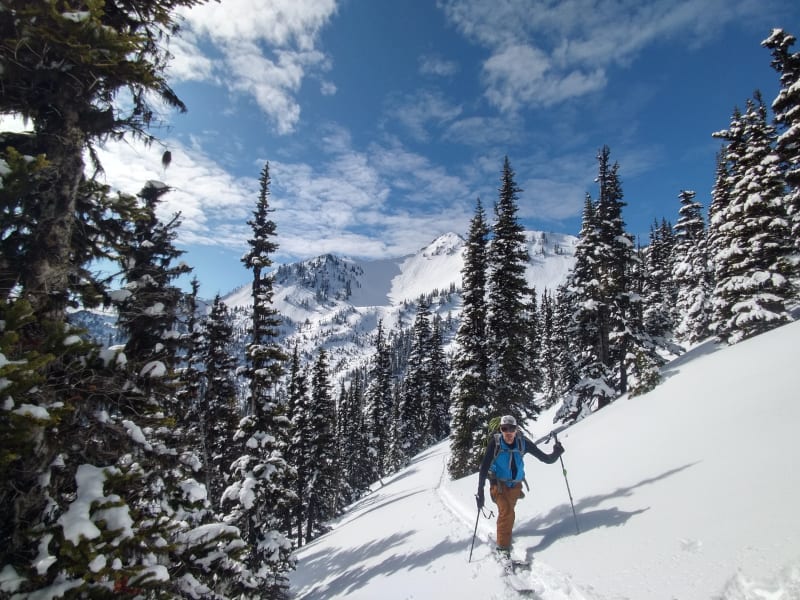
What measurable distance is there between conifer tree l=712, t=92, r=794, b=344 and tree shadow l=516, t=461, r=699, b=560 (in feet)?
55.6

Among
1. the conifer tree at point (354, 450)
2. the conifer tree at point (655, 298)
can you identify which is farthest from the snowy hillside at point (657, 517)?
the conifer tree at point (354, 450)

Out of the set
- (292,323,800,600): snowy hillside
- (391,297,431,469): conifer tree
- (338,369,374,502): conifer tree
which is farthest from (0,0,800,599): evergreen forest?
(391,297,431,469): conifer tree

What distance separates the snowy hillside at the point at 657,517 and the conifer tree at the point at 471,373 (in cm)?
683

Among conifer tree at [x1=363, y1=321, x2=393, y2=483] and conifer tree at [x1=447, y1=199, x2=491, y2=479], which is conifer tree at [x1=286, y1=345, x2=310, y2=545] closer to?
conifer tree at [x1=447, y1=199, x2=491, y2=479]

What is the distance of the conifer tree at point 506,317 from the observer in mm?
22844

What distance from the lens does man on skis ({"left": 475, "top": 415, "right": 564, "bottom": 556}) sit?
24.6ft

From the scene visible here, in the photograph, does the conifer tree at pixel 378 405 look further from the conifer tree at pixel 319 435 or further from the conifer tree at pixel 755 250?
the conifer tree at pixel 755 250

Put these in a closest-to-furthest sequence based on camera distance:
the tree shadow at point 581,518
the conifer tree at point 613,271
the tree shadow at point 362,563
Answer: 1. the tree shadow at point 581,518
2. the tree shadow at point 362,563
3. the conifer tree at point 613,271

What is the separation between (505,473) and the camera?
24.6 feet

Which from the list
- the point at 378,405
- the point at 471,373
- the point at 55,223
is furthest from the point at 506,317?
the point at 378,405

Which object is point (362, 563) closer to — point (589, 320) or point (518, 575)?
point (518, 575)

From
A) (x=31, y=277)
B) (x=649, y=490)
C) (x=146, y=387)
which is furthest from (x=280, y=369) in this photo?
(x=649, y=490)

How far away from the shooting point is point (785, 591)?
4.20 m

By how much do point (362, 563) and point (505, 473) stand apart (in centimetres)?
955
